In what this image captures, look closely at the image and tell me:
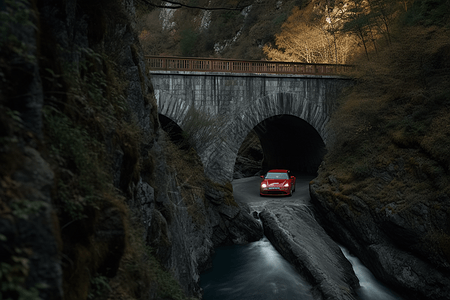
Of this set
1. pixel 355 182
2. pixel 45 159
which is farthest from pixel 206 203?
pixel 45 159

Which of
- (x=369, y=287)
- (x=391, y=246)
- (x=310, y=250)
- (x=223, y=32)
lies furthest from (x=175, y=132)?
(x=223, y=32)

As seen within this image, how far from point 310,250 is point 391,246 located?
94.1 inches

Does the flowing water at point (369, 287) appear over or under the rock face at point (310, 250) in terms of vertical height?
under

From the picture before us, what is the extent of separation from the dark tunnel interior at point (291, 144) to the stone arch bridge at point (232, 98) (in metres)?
0.35

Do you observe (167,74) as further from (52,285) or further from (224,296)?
(52,285)

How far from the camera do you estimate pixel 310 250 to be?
1083cm

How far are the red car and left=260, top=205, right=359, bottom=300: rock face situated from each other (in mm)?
1775

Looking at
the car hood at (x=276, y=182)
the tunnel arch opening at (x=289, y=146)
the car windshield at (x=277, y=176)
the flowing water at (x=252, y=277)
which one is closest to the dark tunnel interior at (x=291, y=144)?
the tunnel arch opening at (x=289, y=146)

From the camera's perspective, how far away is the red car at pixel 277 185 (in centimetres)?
1617

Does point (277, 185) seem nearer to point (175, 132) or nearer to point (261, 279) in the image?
point (175, 132)

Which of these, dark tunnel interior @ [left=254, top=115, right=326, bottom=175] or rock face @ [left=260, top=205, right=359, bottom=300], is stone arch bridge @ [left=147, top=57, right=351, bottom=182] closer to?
dark tunnel interior @ [left=254, top=115, right=326, bottom=175]

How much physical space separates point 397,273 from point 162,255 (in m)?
7.02

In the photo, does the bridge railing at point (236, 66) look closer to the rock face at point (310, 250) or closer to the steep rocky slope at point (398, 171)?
the steep rocky slope at point (398, 171)

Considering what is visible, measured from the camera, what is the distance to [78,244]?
126 inches
